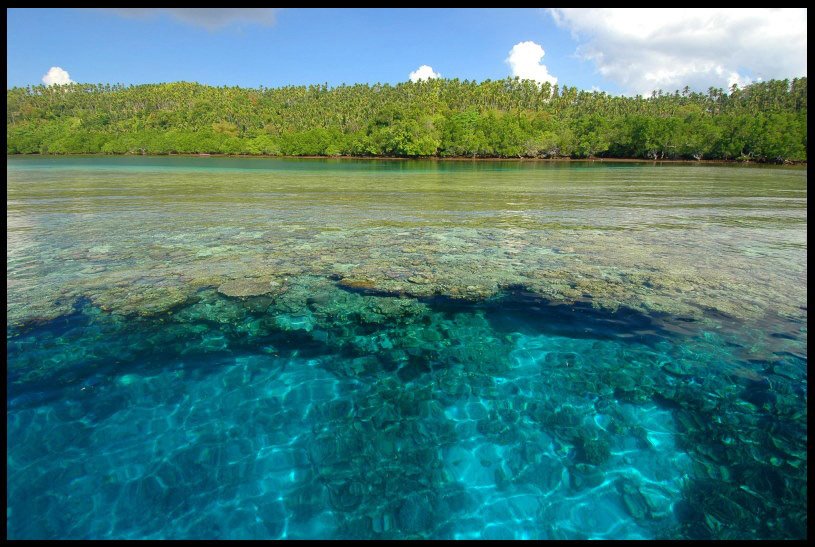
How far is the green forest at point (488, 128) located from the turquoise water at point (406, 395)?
363ft

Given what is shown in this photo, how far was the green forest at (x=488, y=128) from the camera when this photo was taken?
344 ft

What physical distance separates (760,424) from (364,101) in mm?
208937

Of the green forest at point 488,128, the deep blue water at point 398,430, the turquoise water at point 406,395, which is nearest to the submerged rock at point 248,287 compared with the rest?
the turquoise water at point 406,395

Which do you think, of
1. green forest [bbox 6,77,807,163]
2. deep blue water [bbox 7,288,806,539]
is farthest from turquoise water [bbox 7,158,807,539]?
green forest [bbox 6,77,807,163]

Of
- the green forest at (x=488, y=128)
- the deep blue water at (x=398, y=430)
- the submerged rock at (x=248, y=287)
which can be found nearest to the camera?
the deep blue water at (x=398, y=430)

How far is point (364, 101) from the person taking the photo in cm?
19750

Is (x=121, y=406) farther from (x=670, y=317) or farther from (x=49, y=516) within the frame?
(x=670, y=317)

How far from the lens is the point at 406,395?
6797 millimetres

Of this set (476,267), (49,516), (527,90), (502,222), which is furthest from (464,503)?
(527,90)

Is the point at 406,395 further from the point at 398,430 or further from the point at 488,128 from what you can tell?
the point at 488,128

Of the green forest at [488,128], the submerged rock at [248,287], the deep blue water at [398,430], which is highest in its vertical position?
the green forest at [488,128]

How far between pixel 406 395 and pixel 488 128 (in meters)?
139

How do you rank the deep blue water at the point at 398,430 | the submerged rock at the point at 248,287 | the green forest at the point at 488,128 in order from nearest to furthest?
1. the deep blue water at the point at 398,430
2. the submerged rock at the point at 248,287
3. the green forest at the point at 488,128

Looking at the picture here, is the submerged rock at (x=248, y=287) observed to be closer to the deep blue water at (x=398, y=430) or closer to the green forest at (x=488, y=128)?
the deep blue water at (x=398, y=430)
